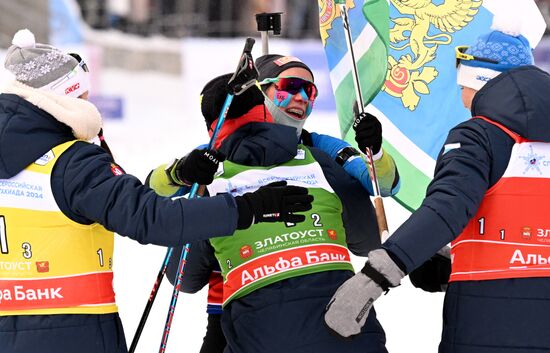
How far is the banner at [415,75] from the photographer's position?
3.52 meters

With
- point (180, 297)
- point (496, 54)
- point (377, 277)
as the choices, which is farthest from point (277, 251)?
point (180, 297)

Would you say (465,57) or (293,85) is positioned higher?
(465,57)

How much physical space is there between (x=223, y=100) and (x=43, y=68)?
1.84ft

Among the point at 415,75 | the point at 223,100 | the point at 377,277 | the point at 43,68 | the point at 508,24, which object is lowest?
the point at 377,277

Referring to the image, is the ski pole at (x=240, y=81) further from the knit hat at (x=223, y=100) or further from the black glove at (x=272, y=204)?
the black glove at (x=272, y=204)

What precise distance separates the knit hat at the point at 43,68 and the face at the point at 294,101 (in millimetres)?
649

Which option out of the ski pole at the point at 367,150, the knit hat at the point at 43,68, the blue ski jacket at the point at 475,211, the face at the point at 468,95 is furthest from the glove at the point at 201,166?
the face at the point at 468,95

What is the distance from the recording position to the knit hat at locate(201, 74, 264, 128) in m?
2.91

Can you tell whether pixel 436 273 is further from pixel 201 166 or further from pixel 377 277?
pixel 201 166

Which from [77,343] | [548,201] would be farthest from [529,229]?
[77,343]

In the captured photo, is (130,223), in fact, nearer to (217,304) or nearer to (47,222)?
(47,222)

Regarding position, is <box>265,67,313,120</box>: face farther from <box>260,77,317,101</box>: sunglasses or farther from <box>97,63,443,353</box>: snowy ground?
<box>97,63,443,353</box>: snowy ground

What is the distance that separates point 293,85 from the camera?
311 cm

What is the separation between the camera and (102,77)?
1048 cm
